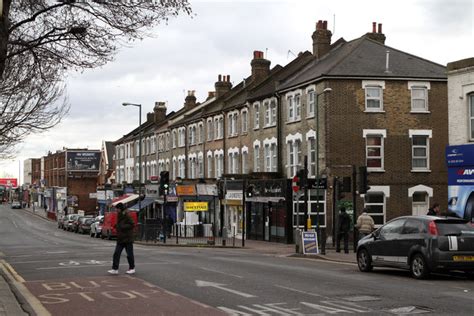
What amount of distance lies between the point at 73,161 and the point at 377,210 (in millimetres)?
86845

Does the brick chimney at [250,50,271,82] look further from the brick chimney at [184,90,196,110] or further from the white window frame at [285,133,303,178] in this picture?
the brick chimney at [184,90,196,110]

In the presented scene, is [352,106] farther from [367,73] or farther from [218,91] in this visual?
[218,91]

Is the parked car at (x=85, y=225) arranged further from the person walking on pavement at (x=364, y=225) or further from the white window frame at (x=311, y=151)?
the person walking on pavement at (x=364, y=225)

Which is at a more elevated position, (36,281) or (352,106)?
(352,106)

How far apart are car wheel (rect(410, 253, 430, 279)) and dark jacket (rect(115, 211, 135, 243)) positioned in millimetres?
6964

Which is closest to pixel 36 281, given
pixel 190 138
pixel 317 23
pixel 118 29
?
pixel 118 29

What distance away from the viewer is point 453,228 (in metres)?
16.0

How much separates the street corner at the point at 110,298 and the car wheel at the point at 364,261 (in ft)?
20.7

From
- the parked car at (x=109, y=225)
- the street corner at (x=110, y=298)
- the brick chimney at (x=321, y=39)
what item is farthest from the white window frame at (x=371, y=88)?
the street corner at (x=110, y=298)

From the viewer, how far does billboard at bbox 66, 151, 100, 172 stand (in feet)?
379

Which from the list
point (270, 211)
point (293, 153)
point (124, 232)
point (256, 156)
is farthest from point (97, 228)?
point (124, 232)

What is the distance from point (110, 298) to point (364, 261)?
811cm

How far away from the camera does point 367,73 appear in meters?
37.0

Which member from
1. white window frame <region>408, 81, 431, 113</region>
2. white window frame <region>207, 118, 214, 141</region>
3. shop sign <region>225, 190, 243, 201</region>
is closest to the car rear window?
white window frame <region>408, 81, 431, 113</region>
